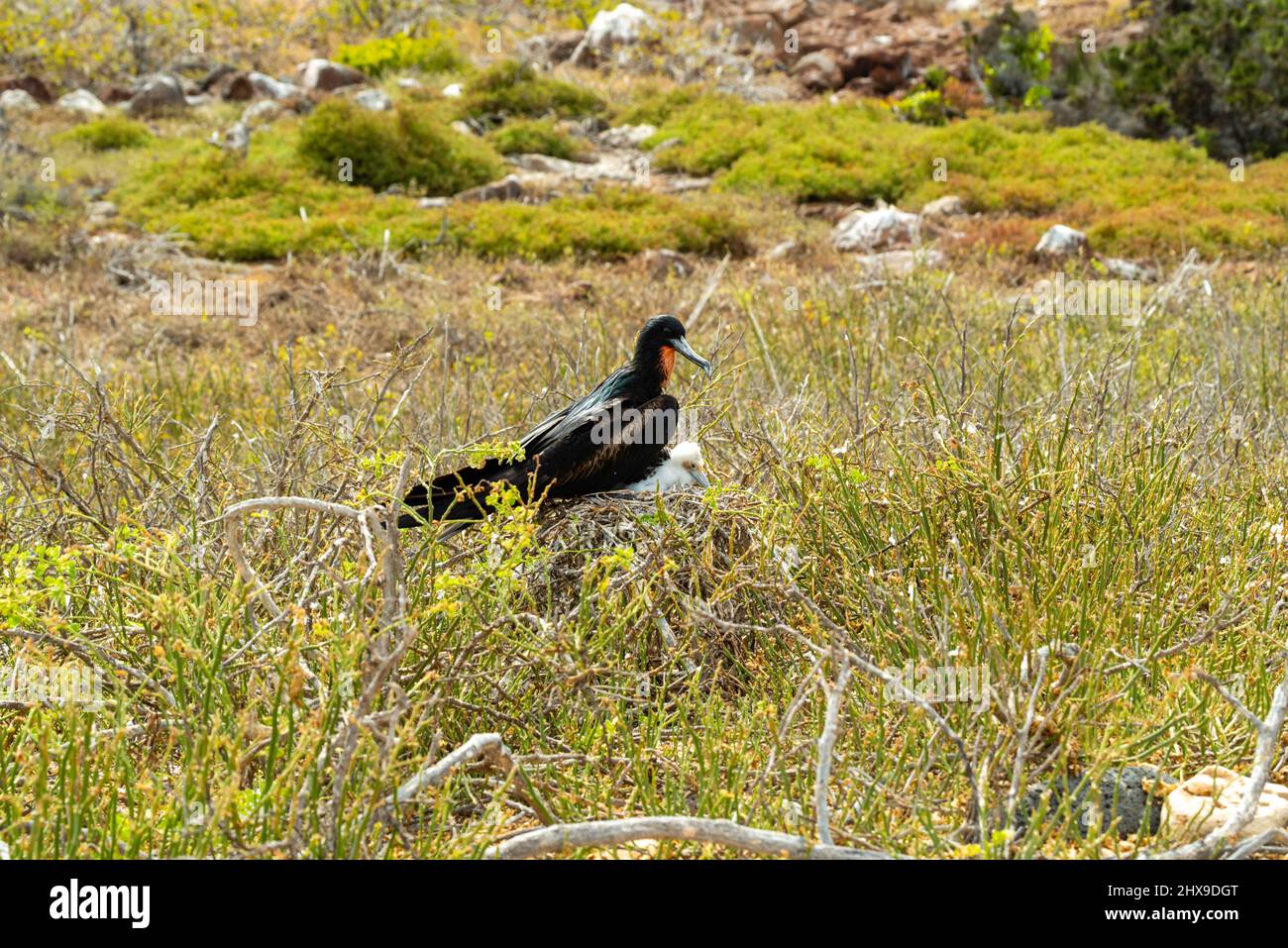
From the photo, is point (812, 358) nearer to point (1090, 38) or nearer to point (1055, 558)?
point (1055, 558)

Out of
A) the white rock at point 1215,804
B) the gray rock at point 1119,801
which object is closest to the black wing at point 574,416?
the gray rock at point 1119,801

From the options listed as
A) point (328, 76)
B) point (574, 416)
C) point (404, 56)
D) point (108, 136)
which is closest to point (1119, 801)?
point (574, 416)

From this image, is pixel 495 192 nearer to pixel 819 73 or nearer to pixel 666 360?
pixel 819 73

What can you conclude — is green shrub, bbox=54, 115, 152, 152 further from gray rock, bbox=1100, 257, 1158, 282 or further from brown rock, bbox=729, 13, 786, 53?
gray rock, bbox=1100, 257, 1158, 282

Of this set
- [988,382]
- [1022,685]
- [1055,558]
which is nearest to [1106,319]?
[988,382]

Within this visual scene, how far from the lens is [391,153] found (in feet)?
40.2

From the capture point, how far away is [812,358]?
549cm

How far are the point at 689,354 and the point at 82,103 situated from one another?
16.2 meters

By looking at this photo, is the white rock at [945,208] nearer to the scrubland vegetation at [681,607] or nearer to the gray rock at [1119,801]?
the scrubland vegetation at [681,607]

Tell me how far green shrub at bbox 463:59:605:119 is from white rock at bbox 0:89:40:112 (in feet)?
20.1

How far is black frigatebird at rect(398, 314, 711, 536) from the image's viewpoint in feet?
9.39

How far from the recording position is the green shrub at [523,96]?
15.1m

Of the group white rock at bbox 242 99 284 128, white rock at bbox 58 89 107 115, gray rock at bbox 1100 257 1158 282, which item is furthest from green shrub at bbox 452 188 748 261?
white rock at bbox 58 89 107 115
